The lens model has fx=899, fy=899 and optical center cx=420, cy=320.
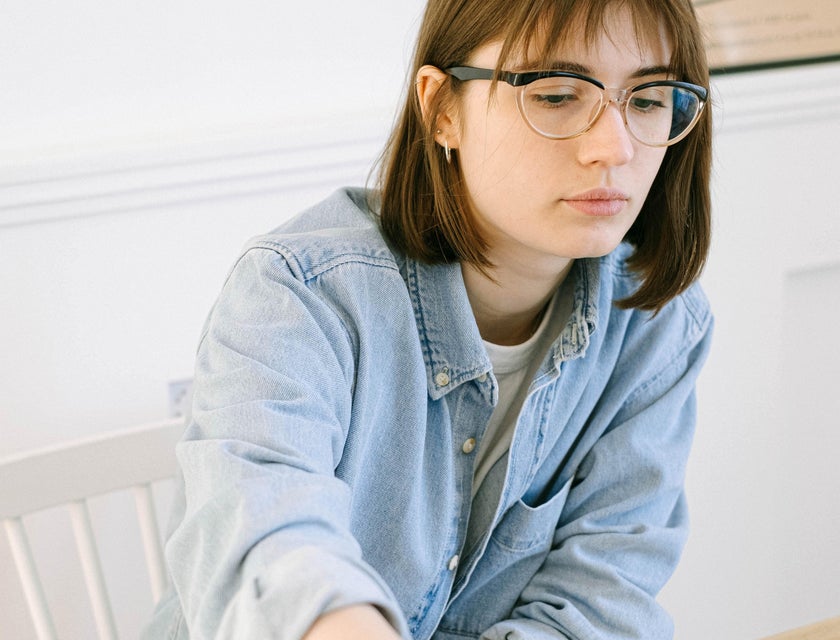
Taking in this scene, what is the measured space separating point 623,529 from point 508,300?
0.94 ft

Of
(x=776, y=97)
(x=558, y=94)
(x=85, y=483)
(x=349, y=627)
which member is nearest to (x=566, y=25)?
(x=558, y=94)

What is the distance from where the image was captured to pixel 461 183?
2.95 ft

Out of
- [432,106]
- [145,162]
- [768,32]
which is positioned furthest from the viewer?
[768,32]

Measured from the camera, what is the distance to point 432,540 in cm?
93

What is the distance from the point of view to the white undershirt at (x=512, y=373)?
3.21 feet

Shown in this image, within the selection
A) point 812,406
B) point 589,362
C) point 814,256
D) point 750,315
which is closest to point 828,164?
point 814,256

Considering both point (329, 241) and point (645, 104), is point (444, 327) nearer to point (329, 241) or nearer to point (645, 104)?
point (329, 241)

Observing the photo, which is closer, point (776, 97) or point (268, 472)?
point (268, 472)

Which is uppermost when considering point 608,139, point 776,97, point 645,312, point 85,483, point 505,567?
point 608,139

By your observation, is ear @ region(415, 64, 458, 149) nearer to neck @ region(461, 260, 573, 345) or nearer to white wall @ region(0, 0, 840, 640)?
neck @ region(461, 260, 573, 345)

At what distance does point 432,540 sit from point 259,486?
38 cm

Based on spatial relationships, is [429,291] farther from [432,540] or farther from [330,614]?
[330,614]

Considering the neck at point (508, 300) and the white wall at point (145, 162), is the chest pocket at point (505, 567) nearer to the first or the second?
the neck at point (508, 300)

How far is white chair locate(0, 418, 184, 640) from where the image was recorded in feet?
3.09
